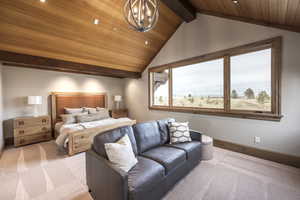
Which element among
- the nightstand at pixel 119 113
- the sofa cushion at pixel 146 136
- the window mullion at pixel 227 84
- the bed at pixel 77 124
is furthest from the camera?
the nightstand at pixel 119 113

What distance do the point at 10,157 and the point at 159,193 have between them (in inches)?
146

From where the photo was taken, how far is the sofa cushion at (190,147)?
7.58 ft

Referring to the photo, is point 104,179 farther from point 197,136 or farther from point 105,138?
point 197,136

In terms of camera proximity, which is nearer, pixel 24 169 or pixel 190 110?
pixel 24 169

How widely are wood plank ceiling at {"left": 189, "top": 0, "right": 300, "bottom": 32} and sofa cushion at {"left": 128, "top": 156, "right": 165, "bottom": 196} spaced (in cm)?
301

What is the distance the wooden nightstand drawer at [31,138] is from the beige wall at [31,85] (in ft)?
2.05

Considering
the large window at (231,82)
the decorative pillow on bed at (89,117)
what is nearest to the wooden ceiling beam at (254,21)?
the large window at (231,82)

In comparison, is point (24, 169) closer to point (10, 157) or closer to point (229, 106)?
point (10, 157)

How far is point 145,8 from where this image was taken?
1.79 meters

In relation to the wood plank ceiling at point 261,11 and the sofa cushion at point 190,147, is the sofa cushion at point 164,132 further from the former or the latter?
the wood plank ceiling at point 261,11

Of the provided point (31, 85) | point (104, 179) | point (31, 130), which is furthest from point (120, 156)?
point (31, 85)

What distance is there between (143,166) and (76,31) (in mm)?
3428

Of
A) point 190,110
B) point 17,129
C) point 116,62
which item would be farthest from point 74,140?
point 190,110

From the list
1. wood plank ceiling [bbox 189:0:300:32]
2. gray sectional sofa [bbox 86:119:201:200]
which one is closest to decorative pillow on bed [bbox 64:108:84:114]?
gray sectional sofa [bbox 86:119:201:200]
